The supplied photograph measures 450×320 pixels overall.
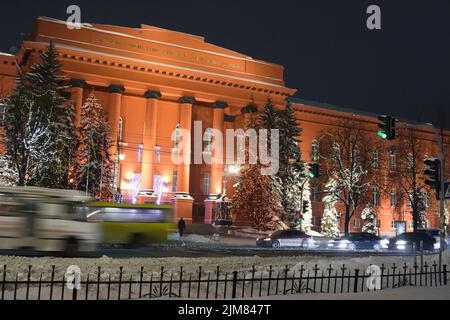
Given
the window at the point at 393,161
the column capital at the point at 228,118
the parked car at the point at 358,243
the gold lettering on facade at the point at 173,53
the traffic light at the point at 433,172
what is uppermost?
the gold lettering on facade at the point at 173,53

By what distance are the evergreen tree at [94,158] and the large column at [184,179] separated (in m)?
→ 10.5

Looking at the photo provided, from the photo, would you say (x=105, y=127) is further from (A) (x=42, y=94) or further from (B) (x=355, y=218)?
(B) (x=355, y=218)

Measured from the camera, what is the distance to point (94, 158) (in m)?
40.2

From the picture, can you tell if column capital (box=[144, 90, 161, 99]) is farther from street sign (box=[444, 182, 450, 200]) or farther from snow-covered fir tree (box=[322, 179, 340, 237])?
street sign (box=[444, 182, 450, 200])

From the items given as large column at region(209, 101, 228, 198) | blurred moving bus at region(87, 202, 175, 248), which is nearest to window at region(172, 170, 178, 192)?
large column at region(209, 101, 228, 198)

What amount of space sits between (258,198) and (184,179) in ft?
31.8

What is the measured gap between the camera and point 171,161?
5309cm

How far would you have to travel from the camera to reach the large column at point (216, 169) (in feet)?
173

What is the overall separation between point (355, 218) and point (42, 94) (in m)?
42.6

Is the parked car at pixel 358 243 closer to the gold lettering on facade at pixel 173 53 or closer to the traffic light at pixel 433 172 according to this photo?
the traffic light at pixel 433 172

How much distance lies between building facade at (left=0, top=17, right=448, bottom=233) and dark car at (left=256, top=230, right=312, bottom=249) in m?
13.2

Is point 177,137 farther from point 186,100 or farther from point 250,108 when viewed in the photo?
point 250,108

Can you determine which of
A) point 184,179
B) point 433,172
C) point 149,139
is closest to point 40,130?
point 149,139

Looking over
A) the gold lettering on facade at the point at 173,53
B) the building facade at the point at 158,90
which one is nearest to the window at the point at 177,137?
the building facade at the point at 158,90
